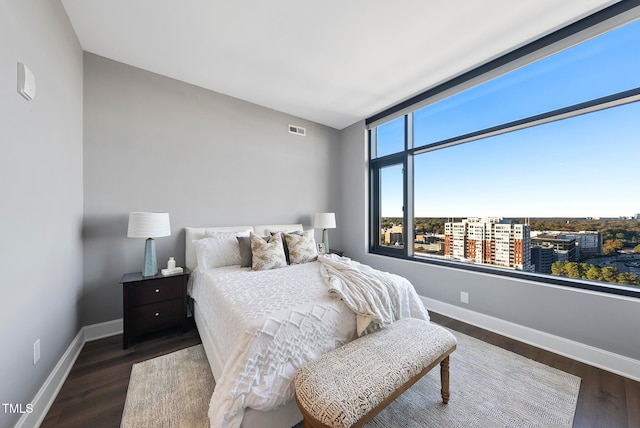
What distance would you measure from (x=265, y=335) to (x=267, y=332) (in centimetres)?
2

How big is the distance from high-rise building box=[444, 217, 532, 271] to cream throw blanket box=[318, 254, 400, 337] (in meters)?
1.51

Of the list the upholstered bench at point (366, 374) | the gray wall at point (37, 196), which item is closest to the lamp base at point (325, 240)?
the upholstered bench at point (366, 374)

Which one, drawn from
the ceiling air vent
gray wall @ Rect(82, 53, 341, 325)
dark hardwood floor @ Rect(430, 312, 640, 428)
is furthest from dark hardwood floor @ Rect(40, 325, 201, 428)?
the ceiling air vent

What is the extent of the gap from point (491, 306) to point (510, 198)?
1218mm

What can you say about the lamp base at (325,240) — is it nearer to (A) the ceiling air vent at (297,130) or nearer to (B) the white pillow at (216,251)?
(B) the white pillow at (216,251)

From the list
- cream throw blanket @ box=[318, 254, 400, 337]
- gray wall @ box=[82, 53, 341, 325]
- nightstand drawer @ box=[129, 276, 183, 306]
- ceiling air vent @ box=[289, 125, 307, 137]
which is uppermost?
ceiling air vent @ box=[289, 125, 307, 137]

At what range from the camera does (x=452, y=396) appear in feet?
5.36

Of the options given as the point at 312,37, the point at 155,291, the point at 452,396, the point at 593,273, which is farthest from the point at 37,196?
the point at 593,273

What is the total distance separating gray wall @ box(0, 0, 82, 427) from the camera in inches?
47.6

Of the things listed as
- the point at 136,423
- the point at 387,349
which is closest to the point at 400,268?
the point at 387,349

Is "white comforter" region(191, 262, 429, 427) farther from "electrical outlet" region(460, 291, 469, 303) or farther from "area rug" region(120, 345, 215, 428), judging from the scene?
"electrical outlet" region(460, 291, 469, 303)

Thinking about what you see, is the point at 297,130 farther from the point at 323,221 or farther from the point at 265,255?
the point at 265,255

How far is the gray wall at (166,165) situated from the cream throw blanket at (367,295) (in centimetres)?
196

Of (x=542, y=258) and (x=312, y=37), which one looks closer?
(x=312, y=37)
